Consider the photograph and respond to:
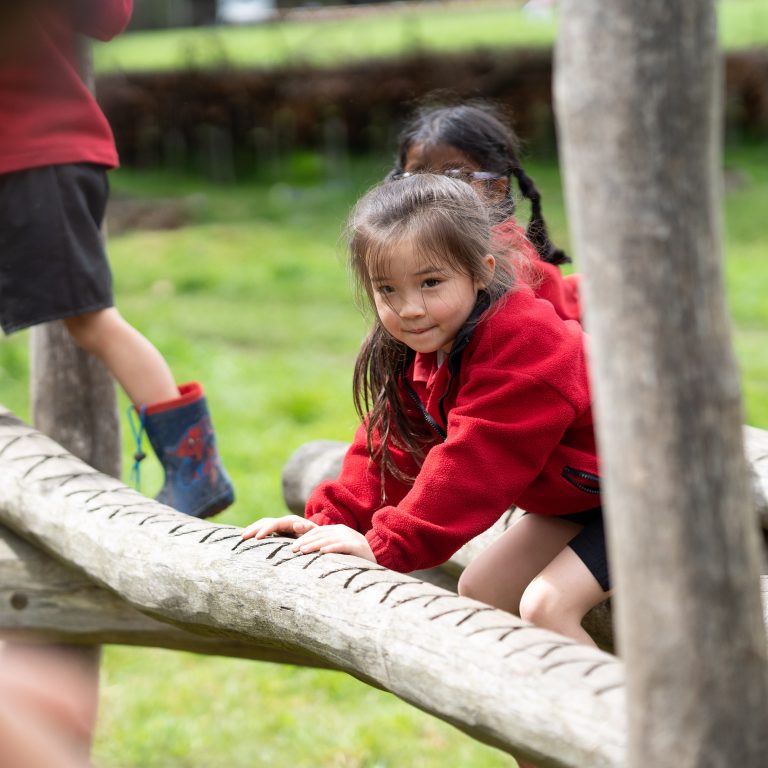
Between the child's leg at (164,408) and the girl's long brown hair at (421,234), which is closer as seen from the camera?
the girl's long brown hair at (421,234)

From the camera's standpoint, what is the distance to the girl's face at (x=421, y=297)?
6.71 ft

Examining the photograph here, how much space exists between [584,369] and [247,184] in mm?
10973

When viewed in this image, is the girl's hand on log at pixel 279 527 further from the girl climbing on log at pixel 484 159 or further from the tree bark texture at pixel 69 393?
the tree bark texture at pixel 69 393

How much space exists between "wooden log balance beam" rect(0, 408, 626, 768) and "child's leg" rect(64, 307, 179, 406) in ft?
0.79

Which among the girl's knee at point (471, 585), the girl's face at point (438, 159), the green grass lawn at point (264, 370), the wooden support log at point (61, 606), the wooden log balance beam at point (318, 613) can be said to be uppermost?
the girl's face at point (438, 159)

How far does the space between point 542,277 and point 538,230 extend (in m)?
0.36

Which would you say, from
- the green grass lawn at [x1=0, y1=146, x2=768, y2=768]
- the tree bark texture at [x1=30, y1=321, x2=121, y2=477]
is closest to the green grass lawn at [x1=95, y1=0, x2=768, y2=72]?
the green grass lawn at [x1=0, y1=146, x2=768, y2=768]

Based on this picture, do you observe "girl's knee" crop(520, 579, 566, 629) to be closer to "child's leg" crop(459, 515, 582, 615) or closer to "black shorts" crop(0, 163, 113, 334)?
"child's leg" crop(459, 515, 582, 615)

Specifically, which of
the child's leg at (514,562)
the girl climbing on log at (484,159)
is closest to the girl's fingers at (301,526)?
the child's leg at (514,562)

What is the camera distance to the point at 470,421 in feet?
6.52

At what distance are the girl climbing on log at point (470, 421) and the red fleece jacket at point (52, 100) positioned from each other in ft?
3.04

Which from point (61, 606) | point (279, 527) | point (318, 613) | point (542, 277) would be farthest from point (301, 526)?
point (61, 606)

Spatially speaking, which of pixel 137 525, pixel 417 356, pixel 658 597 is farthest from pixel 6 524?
pixel 658 597

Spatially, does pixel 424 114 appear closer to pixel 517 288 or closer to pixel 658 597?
pixel 517 288
